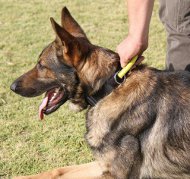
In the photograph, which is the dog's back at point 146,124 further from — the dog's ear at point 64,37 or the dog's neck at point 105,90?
the dog's ear at point 64,37

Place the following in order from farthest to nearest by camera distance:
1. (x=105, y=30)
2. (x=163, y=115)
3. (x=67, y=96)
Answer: (x=105, y=30) < (x=67, y=96) < (x=163, y=115)

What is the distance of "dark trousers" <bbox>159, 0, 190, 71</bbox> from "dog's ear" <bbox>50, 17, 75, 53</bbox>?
51.4 inches

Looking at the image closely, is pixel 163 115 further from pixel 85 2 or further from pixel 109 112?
pixel 85 2

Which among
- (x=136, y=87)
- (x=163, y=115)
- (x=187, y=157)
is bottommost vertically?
(x=187, y=157)

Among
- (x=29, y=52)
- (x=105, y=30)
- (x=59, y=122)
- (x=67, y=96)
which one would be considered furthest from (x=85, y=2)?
(x=67, y=96)

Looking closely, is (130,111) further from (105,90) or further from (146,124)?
(105,90)

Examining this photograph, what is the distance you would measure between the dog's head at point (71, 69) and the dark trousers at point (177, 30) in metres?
0.94

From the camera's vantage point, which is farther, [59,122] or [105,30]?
[105,30]

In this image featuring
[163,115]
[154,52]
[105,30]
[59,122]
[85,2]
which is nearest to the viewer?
[163,115]

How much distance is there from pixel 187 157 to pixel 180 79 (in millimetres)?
645

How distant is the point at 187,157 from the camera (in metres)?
3.21

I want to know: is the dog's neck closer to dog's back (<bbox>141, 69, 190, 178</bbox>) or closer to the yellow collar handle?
the yellow collar handle

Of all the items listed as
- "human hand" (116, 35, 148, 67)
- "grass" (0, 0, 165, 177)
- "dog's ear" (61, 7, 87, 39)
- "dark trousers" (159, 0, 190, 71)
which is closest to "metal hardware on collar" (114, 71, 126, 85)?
"human hand" (116, 35, 148, 67)

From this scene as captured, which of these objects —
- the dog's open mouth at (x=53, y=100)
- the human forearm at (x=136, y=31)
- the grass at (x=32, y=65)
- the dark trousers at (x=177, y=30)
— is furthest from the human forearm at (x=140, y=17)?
the grass at (x=32, y=65)
